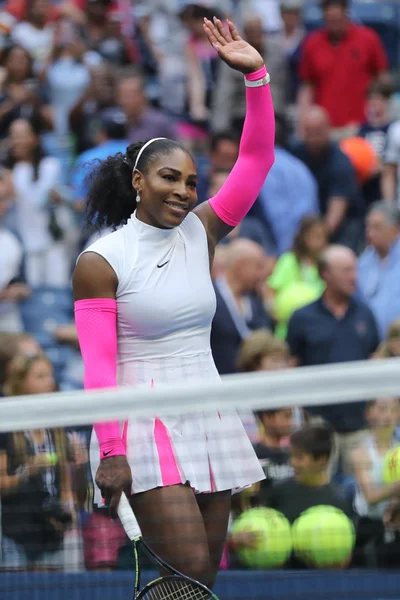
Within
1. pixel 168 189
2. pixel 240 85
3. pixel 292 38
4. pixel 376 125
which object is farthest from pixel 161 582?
pixel 292 38

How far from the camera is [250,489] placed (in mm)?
5004

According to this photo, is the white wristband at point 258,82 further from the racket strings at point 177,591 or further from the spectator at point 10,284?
the spectator at point 10,284

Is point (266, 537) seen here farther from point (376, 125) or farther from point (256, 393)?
point (376, 125)

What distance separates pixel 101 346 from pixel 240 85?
7285mm

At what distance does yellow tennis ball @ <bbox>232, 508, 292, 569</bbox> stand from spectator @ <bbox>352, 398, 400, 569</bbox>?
0.96 ft

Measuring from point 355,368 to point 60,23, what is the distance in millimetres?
8271

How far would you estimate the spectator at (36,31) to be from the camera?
11.8m

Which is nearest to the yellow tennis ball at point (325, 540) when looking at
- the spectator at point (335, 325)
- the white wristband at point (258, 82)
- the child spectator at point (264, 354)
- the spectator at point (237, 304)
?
the white wristband at point (258, 82)

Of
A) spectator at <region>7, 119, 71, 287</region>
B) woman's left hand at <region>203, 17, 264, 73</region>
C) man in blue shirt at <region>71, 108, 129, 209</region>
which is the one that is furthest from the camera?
man in blue shirt at <region>71, 108, 129, 209</region>

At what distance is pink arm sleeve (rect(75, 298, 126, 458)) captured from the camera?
4027mm

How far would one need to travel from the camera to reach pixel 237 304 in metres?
7.86

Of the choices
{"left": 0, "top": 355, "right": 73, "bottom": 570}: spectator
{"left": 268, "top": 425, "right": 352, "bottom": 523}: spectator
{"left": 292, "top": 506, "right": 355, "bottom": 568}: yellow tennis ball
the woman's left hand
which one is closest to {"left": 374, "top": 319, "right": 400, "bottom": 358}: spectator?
{"left": 268, "top": 425, "right": 352, "bottom": 523}: spectator

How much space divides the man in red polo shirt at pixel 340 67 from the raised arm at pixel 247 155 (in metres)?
6.59

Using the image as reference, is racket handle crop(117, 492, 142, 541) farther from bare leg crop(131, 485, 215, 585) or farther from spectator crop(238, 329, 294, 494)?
spectator crop(238, 329, 294, 494)
